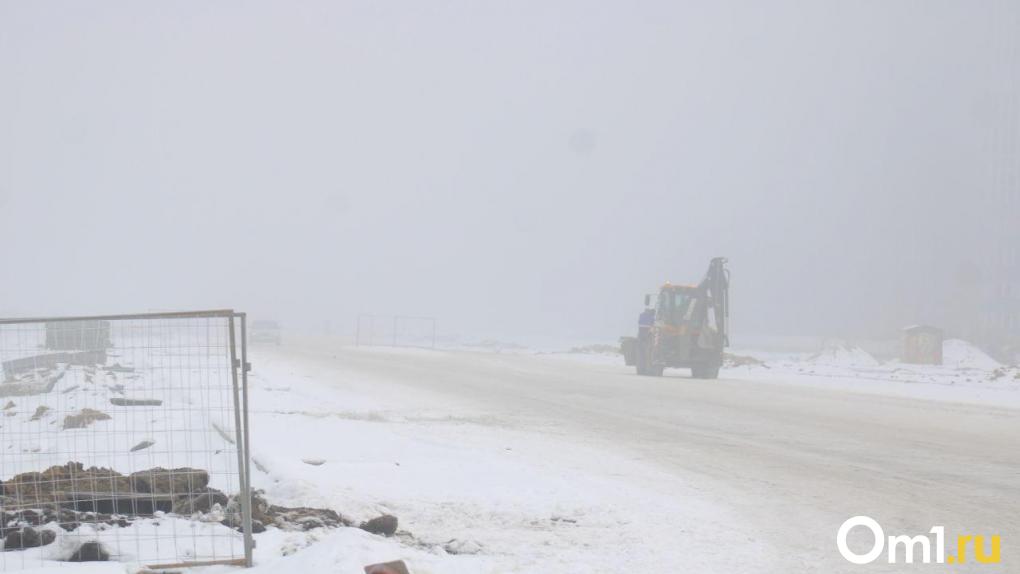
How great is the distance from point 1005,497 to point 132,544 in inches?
302

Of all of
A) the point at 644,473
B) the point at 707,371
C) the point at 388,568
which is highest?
the point at 388,568

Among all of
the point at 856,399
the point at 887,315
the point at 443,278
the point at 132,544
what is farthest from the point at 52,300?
the point at 132,544

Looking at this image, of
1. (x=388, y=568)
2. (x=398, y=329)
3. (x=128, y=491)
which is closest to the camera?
(x=388, y=568)

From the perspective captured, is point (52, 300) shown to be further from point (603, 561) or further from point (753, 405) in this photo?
point (603, 561)

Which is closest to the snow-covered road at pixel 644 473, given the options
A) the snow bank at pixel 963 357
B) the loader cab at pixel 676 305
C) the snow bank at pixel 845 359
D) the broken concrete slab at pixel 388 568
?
the broken concrete slab at pixel 388 568

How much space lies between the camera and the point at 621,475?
10977 mm

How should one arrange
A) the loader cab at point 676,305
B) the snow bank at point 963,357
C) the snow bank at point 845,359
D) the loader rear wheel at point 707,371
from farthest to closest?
the snow bank at point 963,357
the snow bank at point 845,359
the loader cab at point 676,305
the loader rear wheel at point 707,371

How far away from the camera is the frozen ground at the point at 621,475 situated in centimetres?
712

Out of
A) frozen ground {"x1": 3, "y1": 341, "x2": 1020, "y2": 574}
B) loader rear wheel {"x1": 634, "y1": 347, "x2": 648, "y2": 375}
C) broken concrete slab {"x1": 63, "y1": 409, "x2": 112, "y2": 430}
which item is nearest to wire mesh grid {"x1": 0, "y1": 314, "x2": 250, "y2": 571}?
frozen ground {"x1": 3, "y1": 341, "x2": 1020, "y2": 574}

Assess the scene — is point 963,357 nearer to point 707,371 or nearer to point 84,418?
point 707,371

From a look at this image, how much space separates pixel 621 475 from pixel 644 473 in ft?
1.09

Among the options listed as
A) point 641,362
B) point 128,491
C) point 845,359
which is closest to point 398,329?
point 845,359

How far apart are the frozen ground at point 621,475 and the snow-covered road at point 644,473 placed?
30 millimetres

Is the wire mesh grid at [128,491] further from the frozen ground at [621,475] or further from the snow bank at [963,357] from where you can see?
the snow bank at [963,357]
